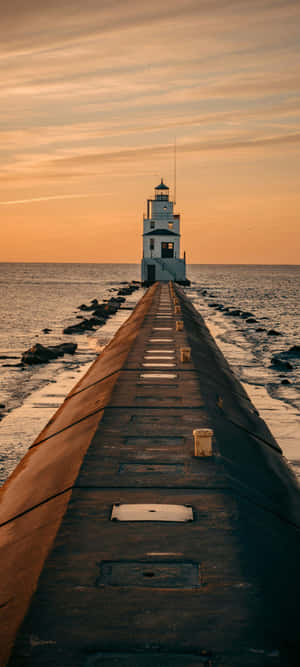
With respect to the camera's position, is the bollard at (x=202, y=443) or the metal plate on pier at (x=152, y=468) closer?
the metal plate on pier at (x=152, y=468)

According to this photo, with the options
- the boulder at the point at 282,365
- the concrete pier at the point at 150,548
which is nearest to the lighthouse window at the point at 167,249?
the boulder at the point at 282,365

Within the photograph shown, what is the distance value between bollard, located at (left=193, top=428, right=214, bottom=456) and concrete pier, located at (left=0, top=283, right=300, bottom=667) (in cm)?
7

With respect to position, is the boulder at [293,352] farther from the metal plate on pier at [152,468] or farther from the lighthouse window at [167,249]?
the lighthouse window at [167,249]

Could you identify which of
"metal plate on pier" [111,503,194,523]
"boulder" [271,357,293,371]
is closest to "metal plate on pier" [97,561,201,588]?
"metal plate on pier" [111,503,194,523]

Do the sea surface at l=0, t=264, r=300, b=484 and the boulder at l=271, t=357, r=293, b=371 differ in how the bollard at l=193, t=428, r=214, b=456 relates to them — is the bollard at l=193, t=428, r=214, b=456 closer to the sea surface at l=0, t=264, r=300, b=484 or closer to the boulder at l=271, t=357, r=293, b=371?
the sea surface at l=0, t=264, r=300, b=484

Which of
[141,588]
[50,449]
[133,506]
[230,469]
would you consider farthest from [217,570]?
[50,449]

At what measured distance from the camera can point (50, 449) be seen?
8.80m

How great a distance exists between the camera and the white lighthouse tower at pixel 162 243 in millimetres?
73125

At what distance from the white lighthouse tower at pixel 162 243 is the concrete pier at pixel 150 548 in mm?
65419

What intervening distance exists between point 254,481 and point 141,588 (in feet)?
10.5

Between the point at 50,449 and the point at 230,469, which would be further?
the point at 50,449

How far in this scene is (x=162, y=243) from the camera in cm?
7319

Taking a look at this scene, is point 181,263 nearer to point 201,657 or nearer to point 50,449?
point 50,449

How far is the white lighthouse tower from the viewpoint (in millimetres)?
73125
